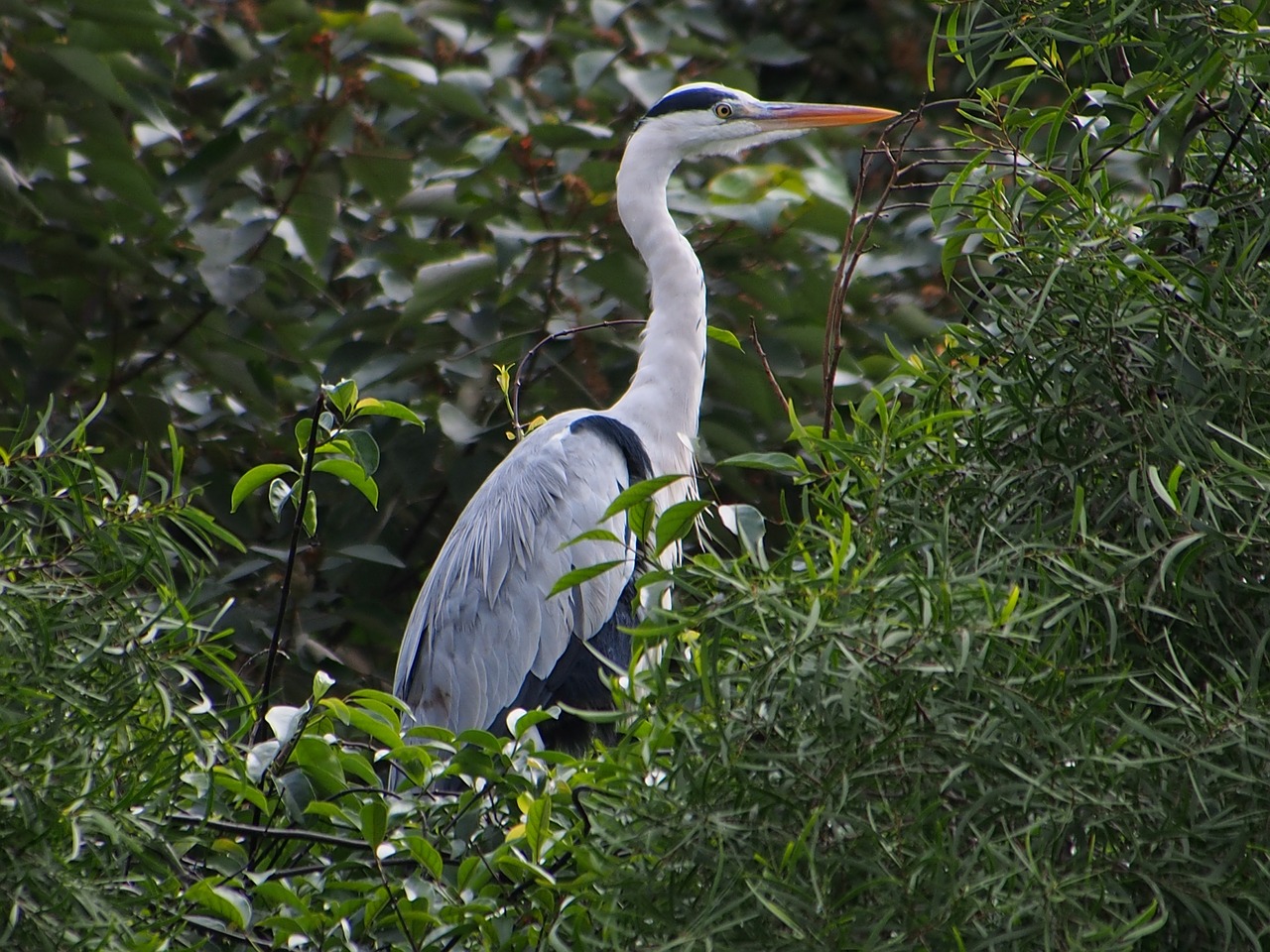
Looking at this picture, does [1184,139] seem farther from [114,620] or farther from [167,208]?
[167,208]

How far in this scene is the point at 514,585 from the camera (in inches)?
135

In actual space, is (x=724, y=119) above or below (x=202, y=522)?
below

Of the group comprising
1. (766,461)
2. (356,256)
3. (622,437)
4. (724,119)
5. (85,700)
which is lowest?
(622,437)

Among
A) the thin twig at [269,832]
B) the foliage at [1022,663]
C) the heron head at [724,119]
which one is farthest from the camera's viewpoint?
the heron head at [724,119]

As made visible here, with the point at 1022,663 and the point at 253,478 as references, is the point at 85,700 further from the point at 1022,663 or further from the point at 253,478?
the point at 1022,663

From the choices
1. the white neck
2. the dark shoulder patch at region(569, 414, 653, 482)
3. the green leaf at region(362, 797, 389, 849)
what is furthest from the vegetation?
the dark shoulder patch at region(569, 414, 653, 482)

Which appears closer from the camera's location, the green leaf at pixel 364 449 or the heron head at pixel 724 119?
the green leaf at pixel 364 449

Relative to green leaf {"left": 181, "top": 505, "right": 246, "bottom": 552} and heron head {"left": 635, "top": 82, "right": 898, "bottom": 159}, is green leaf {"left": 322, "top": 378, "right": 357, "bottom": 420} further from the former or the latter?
heron head {"left": 635, "top": 82, "right": 898, "bottom": 159}

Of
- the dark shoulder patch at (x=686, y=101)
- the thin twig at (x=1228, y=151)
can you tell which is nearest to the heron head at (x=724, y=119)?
the dark shoulder patch at (x=686, y=101)

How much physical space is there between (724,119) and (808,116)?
0.21m

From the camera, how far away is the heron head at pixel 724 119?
358 centimetres

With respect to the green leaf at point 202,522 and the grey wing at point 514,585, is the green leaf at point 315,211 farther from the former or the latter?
the green leaf at point 202,522

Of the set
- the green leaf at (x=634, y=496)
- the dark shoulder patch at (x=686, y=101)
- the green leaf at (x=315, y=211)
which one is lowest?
the green leaf at (x=315, y=211)

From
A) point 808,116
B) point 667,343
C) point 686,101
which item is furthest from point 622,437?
point 808,116
